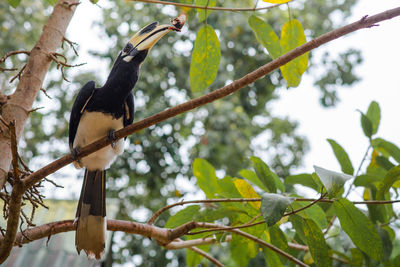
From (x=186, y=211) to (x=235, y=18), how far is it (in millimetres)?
3109

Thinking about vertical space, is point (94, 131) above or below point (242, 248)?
above

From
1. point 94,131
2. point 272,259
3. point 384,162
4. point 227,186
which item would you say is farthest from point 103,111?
point 384,162

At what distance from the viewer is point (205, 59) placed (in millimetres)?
1140

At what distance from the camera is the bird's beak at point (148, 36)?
1350 mm

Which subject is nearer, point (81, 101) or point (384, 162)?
point (384, 162)

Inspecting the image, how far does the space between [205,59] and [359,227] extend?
2.02 feet

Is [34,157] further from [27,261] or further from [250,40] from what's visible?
[250,40]

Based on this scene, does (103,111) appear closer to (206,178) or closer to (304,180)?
(206,178)

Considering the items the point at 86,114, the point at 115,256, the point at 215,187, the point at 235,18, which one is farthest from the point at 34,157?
the point at 215,187

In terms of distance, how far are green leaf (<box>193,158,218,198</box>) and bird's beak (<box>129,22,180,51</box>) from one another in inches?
17.7

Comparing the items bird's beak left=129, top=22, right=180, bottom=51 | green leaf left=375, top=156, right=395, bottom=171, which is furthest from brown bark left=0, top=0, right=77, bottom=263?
green leaf left=375, top=156, right=395, bottom=171

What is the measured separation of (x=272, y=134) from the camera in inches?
193

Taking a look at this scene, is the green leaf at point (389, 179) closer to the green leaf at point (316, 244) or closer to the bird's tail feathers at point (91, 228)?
the green leaf at point (316, 244)

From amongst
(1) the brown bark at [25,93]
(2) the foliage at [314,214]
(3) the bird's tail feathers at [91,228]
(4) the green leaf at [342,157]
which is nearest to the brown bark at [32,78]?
(1) the brown bark at [25,93]
